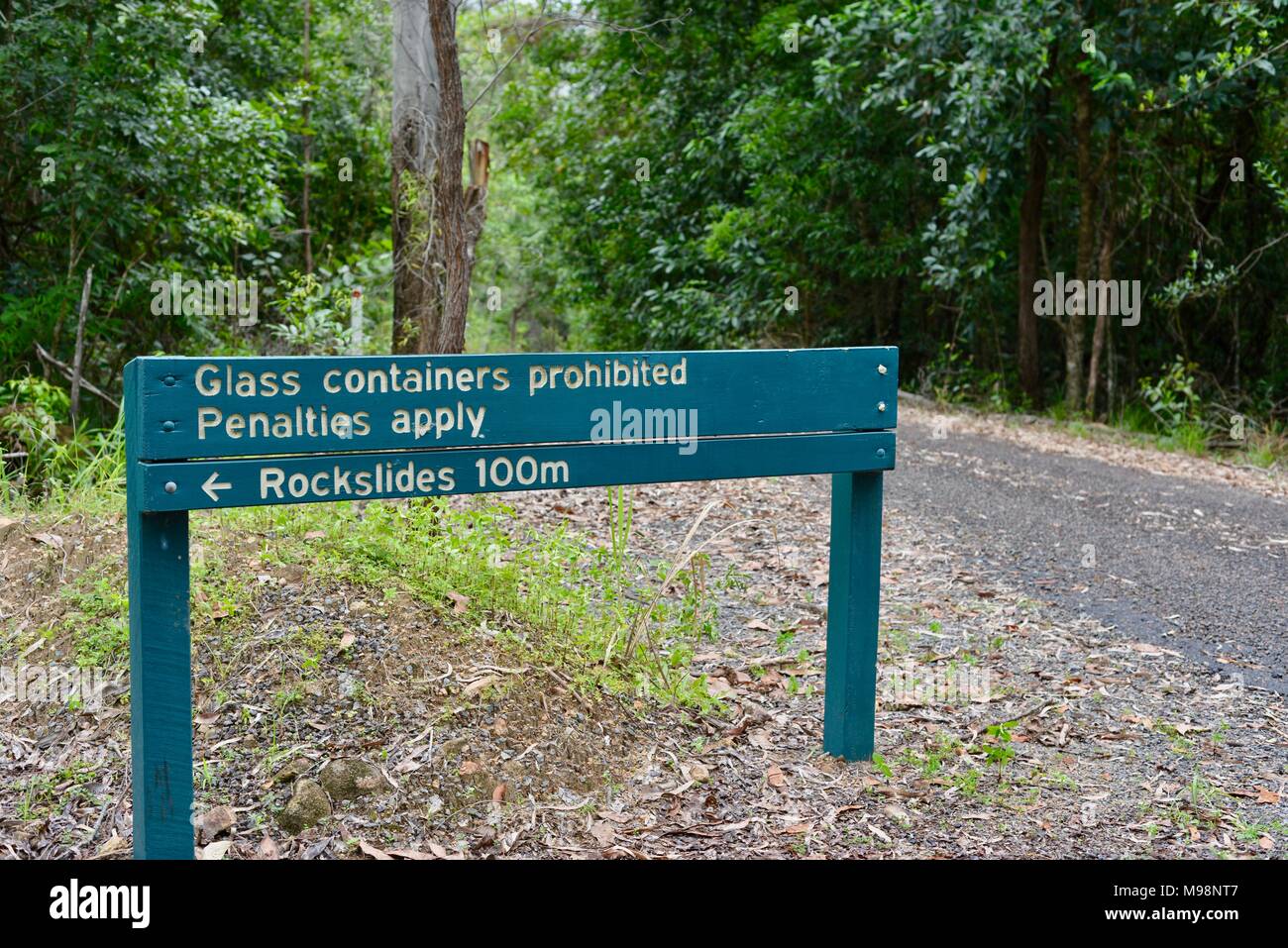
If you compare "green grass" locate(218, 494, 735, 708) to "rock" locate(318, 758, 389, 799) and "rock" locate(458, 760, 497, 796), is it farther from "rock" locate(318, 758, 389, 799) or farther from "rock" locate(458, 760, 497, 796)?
"rock" locate(318, 758, 389, 799)

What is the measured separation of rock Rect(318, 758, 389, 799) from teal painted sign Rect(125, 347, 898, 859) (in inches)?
25.2

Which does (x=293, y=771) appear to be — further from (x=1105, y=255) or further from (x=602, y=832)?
(x=1105, y=255)

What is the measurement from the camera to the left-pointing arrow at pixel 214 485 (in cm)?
277

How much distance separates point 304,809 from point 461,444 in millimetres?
1186

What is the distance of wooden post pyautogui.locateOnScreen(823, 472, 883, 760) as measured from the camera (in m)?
3.84

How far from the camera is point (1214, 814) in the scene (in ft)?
12.1

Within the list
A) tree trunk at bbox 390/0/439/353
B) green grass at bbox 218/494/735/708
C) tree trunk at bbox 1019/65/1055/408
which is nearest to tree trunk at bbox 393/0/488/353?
tree trunk at bbox 390/0/439/353

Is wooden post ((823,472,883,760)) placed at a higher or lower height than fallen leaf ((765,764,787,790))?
higher

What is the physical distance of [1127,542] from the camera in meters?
7.13

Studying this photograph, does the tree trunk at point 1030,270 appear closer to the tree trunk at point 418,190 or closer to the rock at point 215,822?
the tree trunk at point 418,190

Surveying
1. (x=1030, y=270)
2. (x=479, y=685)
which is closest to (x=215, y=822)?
(x=479, y=685)

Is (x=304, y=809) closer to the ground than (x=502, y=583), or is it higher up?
closer to the ground

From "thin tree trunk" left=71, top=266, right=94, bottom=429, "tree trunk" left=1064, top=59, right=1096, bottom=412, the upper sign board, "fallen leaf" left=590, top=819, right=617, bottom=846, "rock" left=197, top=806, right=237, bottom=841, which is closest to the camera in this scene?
the upper sign board

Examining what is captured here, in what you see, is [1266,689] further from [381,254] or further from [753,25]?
[753,25]
